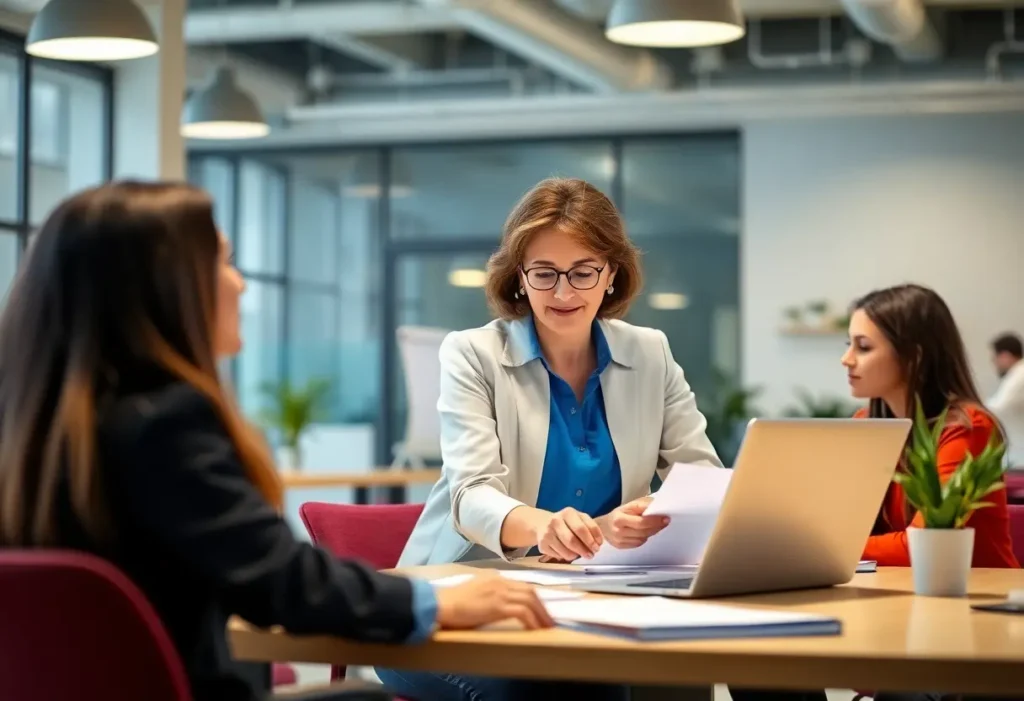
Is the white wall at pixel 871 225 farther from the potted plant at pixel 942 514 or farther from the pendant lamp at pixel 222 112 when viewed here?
the potted plant at pixel 942 514

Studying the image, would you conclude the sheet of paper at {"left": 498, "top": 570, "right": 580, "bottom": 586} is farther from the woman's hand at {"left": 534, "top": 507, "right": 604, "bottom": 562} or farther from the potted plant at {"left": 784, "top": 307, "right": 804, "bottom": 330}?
the potted plant at {"left": 784, "top": 307, "right": 804, "bottom": 330}

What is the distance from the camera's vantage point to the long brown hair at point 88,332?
1312 mm

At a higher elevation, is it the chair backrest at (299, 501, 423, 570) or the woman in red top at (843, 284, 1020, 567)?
the woman in red top at (843, 284, 1020, 567)

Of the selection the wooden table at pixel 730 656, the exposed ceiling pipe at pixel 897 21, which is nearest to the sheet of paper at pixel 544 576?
the wooden table at pixel 730 656

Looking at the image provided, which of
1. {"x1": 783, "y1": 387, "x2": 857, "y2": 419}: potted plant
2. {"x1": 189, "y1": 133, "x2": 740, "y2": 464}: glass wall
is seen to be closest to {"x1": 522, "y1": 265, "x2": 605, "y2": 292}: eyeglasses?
{"x1": 783, "y1": 387, "x2": 857, "y2": 419}: potted plant

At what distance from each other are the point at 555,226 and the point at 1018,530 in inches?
42.7

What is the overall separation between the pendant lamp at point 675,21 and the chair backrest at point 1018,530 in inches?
101

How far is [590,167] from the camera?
11188 millimetres

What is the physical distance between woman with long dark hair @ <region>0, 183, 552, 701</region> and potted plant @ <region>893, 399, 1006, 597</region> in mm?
882

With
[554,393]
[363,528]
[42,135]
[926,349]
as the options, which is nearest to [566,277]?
[554,393]

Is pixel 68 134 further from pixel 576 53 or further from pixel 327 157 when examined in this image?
pixel 327 157

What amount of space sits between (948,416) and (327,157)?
31.5 ft

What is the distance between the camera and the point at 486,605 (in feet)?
4.96

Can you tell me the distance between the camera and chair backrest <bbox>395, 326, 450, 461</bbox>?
652 cm
